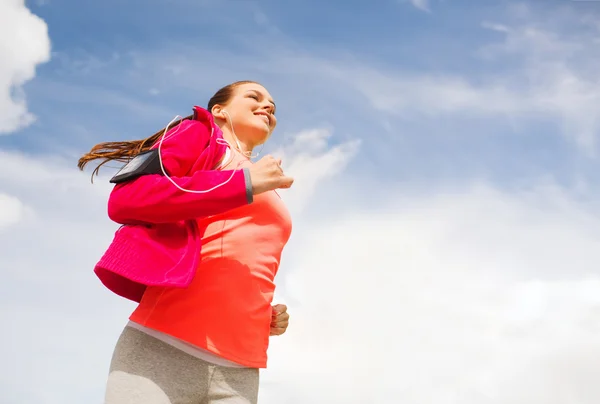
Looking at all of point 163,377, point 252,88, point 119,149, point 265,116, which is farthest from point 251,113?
point 163,377

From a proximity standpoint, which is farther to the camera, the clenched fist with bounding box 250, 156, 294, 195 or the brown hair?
the brown hair

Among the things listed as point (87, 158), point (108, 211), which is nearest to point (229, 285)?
point (108, 211)

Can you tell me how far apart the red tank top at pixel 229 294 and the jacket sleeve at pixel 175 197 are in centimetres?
28

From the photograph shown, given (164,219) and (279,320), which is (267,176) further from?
(279,320)

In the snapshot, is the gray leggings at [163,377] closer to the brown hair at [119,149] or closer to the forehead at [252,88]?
the brown hair at [119,149]

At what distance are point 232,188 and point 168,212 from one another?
11.1 inches

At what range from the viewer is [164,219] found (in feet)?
8.95

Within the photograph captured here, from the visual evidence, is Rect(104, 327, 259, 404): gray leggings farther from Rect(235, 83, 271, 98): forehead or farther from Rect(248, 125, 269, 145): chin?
Rect(235, 83, 271, 98): forehead

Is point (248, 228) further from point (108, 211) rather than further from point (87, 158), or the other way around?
point (87, 158)

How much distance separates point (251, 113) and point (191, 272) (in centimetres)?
111

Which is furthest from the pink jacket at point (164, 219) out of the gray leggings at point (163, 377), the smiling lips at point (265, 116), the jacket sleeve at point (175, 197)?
the smiling lips at point (265, 116)

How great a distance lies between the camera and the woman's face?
3453 mm

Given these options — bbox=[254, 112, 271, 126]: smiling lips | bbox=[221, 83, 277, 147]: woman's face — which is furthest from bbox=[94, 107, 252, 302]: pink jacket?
bbox=[254, 112, 271, 126]: smiling lips

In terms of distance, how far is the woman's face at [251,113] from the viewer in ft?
11.3
